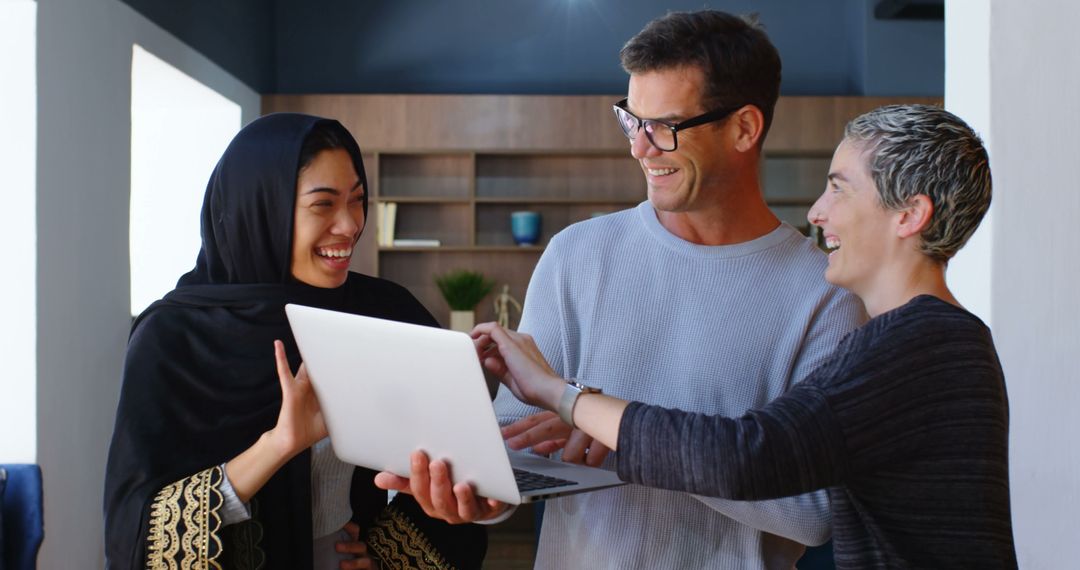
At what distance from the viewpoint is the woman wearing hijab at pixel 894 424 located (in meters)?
1.17

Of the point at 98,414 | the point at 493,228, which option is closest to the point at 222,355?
the point at 98,414

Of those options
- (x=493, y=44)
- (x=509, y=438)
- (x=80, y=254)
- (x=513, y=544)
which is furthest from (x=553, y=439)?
(x=493, y=44)

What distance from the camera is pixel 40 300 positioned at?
377cm

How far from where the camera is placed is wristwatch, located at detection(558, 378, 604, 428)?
1280 millimetres

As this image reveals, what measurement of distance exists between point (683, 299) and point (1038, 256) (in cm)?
120

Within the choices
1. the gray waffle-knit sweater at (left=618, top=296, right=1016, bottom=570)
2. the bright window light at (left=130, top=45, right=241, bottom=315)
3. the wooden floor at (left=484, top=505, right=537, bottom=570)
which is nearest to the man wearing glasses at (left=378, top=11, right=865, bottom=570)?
the gray waffle-knit sweater at (left=618, top=296, right=1016, bottom=570)

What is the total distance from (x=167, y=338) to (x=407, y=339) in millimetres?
606

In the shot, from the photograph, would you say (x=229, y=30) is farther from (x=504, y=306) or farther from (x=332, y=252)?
(x=332, y=252)

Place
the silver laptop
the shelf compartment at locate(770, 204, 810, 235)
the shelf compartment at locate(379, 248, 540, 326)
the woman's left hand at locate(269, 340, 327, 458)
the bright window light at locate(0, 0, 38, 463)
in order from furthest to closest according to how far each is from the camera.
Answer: the shelf compartment at locate(379, 248, 540, 326), the shelf compartment at locate(770, 204, 810, 235), the bright window light at locate(0, 0, 38, 463), the woman's left hand at locate(269, 340, 327, 458), the silver laptop

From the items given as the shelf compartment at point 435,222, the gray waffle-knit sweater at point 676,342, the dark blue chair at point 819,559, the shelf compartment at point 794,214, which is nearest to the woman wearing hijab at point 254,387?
the gray waffle-knit sweater at point 676,342

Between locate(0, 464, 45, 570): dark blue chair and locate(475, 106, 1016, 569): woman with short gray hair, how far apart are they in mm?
2434

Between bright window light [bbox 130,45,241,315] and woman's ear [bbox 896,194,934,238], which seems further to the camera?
bright window light [bbox 130,45,241,315]

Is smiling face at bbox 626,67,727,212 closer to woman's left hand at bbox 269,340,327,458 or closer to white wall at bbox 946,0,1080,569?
woman's left hand at bbox 269,340,327,458

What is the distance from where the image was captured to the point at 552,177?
Answer: 7492 millimetres
